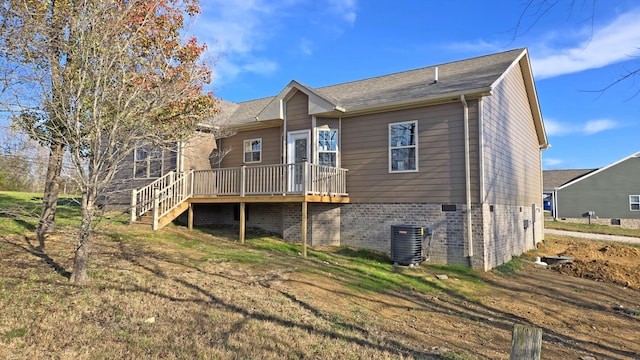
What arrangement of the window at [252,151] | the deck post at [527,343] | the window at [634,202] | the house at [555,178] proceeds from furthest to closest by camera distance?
the house at [555,178] < the window at [634,202] < the window at [252,151] < the deck post at [527,343]

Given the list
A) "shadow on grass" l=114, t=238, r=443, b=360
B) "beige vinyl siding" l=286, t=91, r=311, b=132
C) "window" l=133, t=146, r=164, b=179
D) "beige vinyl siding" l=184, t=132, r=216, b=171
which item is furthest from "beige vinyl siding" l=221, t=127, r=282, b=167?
"shadow on grass" l=114, t=238, r=443, b=360

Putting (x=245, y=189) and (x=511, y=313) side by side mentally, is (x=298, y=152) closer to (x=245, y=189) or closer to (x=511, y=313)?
(x=245, y=189)

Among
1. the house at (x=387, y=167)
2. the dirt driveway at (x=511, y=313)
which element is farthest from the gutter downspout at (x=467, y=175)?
the dirt driveway at (x=511, y=313)

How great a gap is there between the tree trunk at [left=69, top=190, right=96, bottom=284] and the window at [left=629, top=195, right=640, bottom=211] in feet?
116

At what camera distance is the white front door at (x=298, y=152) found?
1310 centimetres

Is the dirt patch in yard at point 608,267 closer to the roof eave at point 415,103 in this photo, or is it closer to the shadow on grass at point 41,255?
the roof eave at point 415,103

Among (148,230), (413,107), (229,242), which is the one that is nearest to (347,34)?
(413,107)

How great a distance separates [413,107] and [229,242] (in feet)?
23.1

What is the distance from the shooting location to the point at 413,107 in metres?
11.6

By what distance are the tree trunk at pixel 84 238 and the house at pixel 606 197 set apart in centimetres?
3491

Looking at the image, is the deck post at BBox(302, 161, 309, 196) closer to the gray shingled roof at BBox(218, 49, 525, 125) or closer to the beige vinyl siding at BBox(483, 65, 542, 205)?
the gray shingled roof at BBox(218, 49, 525, 125)

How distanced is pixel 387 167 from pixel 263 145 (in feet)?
16.8

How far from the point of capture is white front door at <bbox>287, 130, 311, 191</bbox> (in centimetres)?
1310

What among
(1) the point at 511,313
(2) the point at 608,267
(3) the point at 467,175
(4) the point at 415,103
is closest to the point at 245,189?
(4) the point at 415,103
